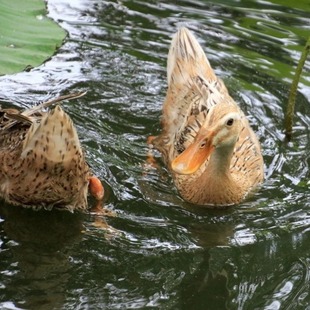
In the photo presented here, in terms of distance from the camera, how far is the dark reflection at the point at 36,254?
530cm

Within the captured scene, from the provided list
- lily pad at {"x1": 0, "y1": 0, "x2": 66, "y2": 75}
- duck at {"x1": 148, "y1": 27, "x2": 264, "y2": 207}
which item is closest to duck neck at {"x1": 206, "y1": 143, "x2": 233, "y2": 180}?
duck at {"x1": 148, "y1": 27, "x2": 264, "y2": 207}

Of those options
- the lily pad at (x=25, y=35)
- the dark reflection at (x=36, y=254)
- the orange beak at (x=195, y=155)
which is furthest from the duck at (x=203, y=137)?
the lily pad at (x=25, y=35)

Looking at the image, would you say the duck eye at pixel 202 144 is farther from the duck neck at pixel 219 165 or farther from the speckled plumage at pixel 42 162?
the speckled plumage at pixel 42 162

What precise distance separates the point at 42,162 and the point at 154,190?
1151 millimetres

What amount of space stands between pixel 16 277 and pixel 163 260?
0.93 m

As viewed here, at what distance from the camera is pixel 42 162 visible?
592 cm

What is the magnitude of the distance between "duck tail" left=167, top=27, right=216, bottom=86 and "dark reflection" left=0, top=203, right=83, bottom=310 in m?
2.31

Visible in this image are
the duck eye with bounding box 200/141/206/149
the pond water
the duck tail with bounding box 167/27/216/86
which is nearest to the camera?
the pond water

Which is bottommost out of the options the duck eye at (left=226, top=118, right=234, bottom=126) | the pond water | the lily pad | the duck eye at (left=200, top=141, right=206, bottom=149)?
the pond water

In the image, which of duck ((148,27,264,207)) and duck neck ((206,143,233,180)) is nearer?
duck ((148,27,264,207))

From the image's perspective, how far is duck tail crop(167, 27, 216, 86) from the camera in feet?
26.9

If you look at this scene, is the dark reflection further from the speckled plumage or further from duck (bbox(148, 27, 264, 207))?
duck (bbox(148, 27, 264, 207))

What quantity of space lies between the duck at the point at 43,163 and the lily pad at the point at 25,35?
1.15ft

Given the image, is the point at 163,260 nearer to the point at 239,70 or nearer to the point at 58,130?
the point at 58,130
